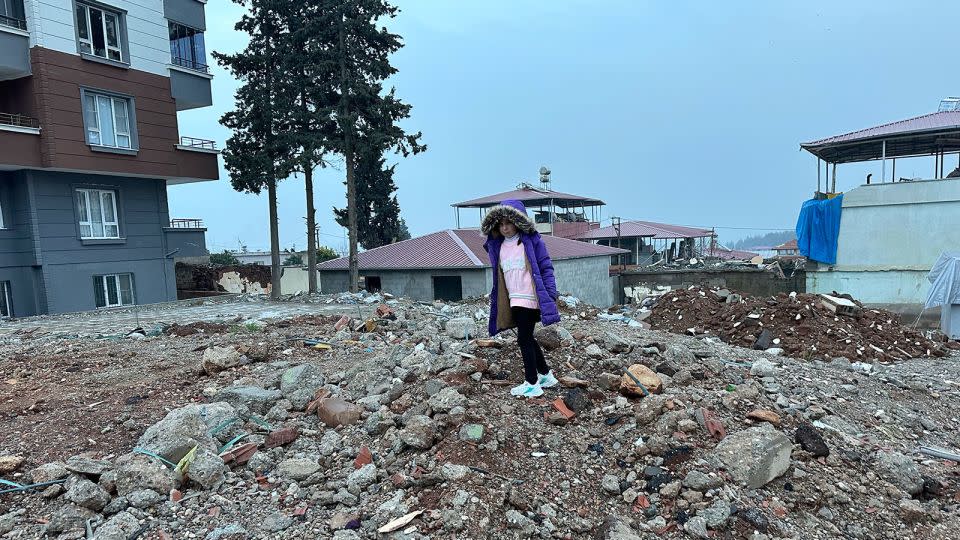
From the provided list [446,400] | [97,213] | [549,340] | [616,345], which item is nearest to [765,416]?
[616,345]

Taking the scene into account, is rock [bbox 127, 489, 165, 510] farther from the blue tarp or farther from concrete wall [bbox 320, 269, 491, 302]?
the blue tarp

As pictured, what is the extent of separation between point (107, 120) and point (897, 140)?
26193 mm

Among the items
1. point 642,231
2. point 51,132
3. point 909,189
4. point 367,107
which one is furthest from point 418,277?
point 642,231

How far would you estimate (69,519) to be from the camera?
10.1 ft

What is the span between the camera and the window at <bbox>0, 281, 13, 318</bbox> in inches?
615

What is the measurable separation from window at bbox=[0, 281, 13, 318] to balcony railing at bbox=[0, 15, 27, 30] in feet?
22.8

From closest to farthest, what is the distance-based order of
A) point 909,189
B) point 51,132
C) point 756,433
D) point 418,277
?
point 756,433, point 51,132, point 909,189, point 418,277

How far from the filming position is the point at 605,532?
2.98 m

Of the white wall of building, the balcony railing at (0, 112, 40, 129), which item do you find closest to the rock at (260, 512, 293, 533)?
the balcony railing at (0, 112, 40, 129)

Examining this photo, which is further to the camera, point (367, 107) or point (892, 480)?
point (367, 107)

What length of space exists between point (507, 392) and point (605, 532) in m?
1.59

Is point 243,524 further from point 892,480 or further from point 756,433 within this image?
point 892,480

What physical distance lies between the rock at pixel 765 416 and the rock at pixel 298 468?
10.1 feet

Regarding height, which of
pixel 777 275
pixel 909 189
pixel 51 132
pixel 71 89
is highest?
pixel 71 89
